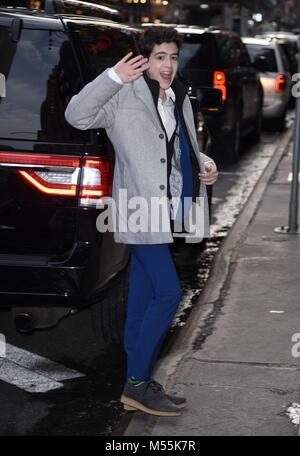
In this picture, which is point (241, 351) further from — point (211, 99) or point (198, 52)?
point (198, 52)

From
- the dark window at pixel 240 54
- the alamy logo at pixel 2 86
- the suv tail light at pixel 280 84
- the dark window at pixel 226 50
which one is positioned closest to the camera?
the alamy logo at pixel 2 86

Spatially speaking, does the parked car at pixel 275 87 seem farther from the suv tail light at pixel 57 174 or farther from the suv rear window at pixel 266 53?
the suv tail light at pixel 57 174

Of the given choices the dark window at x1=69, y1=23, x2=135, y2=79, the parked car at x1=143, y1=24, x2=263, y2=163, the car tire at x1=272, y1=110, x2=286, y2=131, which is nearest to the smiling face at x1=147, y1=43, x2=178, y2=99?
the dark window at x1=69, y1=23, x2=135, y2=79

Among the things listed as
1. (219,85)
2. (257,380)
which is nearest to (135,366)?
Answer: (257,380)

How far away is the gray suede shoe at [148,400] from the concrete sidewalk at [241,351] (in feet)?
0.13

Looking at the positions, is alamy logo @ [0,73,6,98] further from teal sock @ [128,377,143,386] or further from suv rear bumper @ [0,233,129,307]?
teal sock @ [128,377,143,386]

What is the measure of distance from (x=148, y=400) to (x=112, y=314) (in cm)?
117

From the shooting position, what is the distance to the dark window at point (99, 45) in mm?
5820

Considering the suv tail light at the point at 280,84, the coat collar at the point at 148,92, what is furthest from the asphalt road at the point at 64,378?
the suv tail light at the point at 280,84

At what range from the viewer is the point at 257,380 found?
5910 millimetres

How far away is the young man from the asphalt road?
10.4 inches

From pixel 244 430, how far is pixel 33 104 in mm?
1918

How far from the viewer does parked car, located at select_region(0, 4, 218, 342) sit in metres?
5.50
